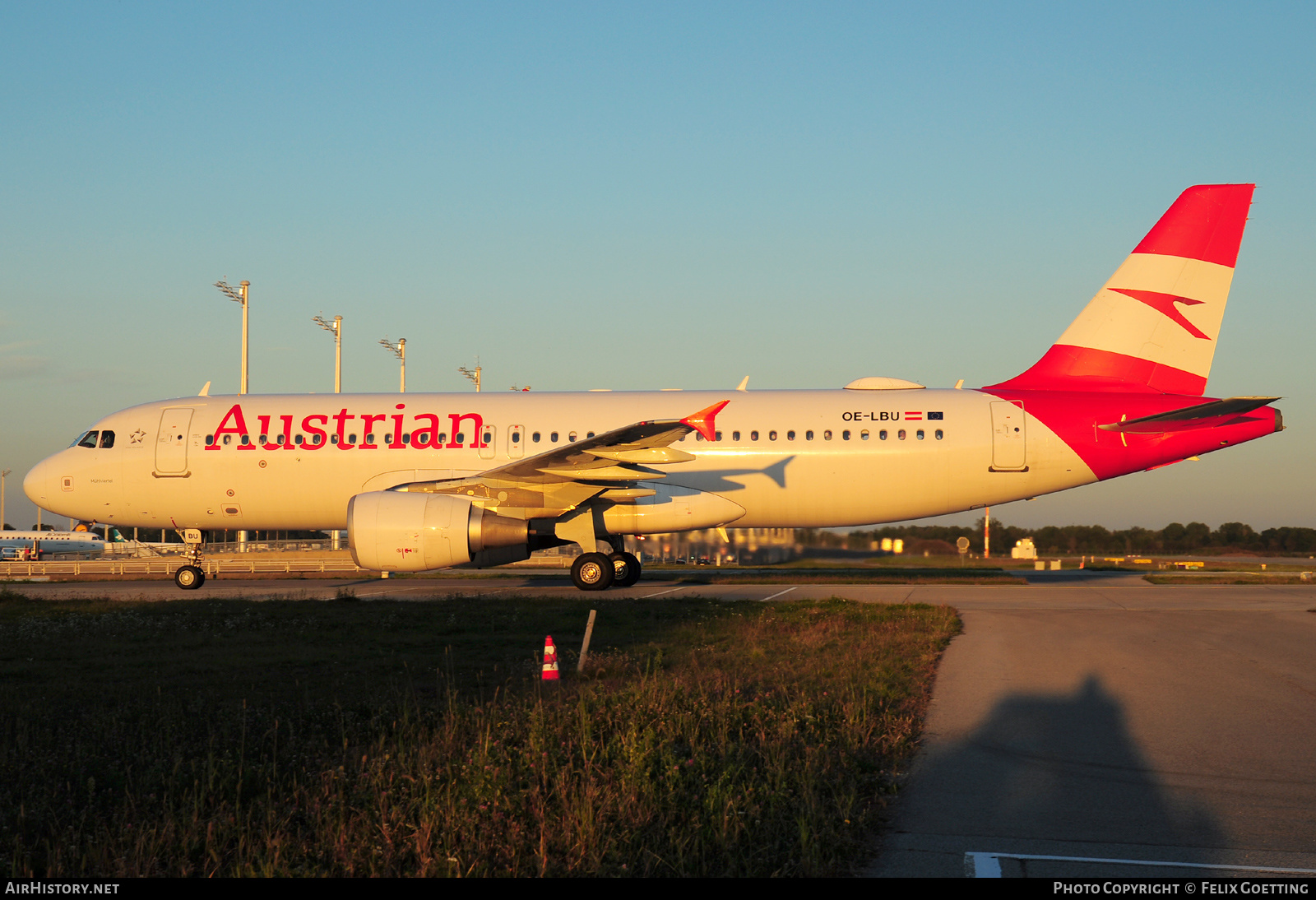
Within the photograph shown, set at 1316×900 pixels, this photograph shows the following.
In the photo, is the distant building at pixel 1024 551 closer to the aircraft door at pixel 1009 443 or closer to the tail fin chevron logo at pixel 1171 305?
the tail fin chevron logo at pixel 1171 305

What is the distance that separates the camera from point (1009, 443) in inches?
821

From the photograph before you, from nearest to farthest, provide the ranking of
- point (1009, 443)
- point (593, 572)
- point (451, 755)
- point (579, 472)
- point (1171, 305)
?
1. point (451, 755)
2. point (579, 472)
3. point (1009, 443)
4. point (1171, 305)
5. point (593, 572)

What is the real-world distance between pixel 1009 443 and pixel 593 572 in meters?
9.36

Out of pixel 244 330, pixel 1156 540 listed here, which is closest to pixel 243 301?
pixel 244 330

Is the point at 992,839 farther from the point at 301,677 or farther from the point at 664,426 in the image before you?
the point at 664,426

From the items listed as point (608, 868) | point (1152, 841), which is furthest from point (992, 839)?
point (608, 868)

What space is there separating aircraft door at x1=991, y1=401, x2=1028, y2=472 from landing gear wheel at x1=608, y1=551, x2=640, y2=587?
8.22m

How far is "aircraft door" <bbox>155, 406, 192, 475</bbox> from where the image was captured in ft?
74.2

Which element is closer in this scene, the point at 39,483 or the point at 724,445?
the point at 724,445

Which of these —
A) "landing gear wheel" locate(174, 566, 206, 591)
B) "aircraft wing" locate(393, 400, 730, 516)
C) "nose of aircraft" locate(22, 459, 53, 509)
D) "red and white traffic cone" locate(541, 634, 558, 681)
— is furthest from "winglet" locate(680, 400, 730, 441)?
"nose of aircraft" locate(22, 459, 53, 509)

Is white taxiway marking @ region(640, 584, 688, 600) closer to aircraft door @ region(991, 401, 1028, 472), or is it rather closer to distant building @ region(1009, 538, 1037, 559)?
aircraft door @ region(991, 401, 1028, 472)

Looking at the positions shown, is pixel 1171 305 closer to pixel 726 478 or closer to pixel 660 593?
pixel 726 478

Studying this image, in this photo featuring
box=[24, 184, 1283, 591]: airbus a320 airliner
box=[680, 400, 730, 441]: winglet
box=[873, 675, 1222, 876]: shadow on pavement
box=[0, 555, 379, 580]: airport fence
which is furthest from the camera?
box=[0, 555, 379, 580]: airport fence

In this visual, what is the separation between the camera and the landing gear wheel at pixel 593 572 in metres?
21.3
